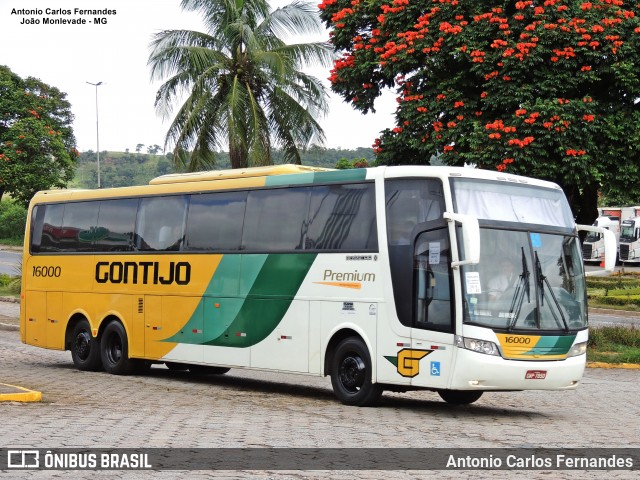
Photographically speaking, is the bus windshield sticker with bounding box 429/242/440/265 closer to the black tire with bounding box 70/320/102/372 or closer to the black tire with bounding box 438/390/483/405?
the black tire with bounding box 438/390/483/405

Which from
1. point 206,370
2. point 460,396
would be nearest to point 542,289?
point 460,396

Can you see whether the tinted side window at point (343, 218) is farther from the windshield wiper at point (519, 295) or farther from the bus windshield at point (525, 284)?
the windshield wiper at point (519, 295)

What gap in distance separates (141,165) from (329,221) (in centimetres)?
10037

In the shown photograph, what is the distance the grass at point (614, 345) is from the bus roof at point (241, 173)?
345 inches

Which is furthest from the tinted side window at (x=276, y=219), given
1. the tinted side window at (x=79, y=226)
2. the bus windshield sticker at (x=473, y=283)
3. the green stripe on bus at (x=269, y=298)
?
the tinted side window at (x=79, y=226)

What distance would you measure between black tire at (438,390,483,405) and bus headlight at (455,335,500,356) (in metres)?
2.15

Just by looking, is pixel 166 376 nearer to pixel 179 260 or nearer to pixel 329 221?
pixel 179 260

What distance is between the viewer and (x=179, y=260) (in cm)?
1900

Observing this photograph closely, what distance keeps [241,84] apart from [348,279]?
692 inches

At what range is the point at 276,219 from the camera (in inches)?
675

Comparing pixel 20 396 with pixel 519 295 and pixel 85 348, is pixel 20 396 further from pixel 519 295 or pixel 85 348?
pixel 85 348

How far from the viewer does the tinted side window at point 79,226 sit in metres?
21.3

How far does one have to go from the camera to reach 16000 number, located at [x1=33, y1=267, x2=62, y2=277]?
22000 millimetres

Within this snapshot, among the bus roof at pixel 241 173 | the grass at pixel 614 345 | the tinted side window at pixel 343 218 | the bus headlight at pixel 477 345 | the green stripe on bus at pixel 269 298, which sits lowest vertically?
the grass at pixel 614 345
